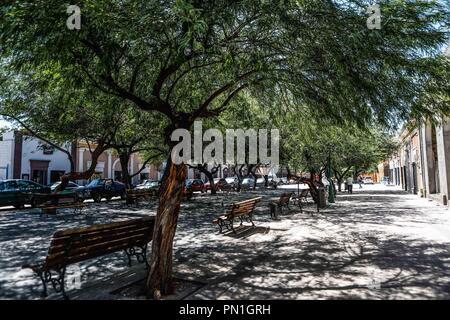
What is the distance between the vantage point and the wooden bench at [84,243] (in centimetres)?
515

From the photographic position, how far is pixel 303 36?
6770 millimetres

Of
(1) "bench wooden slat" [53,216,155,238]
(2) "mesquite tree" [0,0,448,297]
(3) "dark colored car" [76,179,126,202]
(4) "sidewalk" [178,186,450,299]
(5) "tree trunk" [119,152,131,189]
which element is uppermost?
(2) "mesquite tree" [0,0,448,297]

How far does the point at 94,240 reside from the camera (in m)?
5.77

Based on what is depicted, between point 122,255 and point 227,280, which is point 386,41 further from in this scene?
point 122,255

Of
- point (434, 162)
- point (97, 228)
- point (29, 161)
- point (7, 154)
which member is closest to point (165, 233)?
point (97, 228)

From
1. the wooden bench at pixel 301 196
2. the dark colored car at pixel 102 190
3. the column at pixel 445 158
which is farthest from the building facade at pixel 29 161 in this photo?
the column at pixel 445 158

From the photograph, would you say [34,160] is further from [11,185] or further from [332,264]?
[332,264]

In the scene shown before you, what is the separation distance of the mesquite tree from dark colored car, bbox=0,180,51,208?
1533cm

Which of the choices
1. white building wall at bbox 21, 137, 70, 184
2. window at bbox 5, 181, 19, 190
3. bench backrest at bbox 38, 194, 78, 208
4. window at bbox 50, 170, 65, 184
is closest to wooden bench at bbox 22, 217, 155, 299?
bench backrest at bbox 38, 194, 78, 208

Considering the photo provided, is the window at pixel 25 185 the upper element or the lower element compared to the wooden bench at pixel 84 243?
upper

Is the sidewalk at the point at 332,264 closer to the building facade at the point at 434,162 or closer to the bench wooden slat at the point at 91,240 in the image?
the bench wooden slat at the point at 91,240

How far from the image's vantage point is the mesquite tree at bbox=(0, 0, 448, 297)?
520 cm

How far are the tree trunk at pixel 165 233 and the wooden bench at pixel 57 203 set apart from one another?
11.3 m

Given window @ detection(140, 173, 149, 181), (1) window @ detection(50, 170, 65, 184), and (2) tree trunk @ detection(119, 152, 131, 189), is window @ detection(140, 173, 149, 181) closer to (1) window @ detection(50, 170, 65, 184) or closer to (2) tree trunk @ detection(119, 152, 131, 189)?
(1) window @ detection(50, 170, 65, 184)
